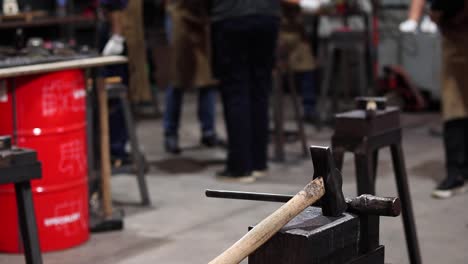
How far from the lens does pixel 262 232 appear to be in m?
1.96

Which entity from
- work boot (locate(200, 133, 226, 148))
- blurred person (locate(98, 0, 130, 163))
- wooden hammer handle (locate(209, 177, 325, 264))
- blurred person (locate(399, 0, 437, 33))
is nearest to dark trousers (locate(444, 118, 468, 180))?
blurred person (locate(399, 0, 437, 33))

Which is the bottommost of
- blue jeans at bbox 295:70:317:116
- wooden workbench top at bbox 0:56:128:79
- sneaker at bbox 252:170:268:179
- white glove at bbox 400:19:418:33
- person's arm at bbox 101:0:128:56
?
sneaker at bbox 252:170:268:179

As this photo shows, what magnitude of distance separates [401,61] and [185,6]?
364 cm

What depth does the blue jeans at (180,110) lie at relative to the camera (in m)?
7.13

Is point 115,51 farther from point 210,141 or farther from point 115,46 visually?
point 210,141

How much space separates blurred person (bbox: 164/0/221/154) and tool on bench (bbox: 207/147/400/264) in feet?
15.5

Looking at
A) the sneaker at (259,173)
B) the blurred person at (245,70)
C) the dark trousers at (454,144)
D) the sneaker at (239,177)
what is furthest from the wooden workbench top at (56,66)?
the dark trousers at (454,144)

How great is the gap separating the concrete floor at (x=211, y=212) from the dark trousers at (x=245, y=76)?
28 cm

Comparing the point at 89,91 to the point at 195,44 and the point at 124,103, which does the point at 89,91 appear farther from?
the point at 195,44

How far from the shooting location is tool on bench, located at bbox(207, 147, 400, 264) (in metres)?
1.96

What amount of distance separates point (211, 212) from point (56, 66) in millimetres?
1436

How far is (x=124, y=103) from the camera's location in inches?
210

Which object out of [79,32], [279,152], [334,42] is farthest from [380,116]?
[79,32]

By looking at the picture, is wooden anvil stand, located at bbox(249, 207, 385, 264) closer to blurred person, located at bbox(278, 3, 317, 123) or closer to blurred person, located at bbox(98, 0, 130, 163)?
blurred person, located at bbox(98, 0, 130, 163)
